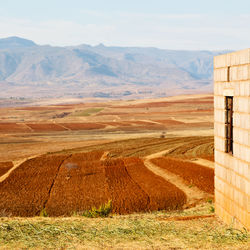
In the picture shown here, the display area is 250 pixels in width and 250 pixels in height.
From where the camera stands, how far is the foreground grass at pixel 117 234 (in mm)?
12242

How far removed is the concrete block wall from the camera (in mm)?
13969

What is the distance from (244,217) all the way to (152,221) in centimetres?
335

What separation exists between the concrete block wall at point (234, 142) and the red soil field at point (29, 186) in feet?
34.0

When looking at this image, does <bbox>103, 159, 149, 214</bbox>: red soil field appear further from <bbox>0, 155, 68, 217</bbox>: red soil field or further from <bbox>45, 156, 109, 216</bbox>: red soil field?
<bbox>0, 155, 68, 217</bbox>: red soil field

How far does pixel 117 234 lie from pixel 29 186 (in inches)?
705

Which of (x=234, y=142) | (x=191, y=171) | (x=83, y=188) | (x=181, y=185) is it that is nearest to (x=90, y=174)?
(x=83, y=188)

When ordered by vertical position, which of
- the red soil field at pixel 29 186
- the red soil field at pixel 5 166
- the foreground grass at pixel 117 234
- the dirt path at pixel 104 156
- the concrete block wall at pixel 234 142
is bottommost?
the red soil field at pixel 5 166

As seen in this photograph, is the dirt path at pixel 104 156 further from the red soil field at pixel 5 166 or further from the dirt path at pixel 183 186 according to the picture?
the red soil field at pixel 5 166

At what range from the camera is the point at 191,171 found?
33.2 metres

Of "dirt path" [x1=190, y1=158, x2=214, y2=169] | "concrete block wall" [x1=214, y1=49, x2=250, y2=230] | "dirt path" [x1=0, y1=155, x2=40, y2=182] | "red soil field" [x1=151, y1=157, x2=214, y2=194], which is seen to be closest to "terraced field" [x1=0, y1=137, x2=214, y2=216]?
"red soil field" [x1=151, y1=157, x2=214, y2=194]

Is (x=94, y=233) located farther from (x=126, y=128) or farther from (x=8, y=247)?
(x=126, y=128)

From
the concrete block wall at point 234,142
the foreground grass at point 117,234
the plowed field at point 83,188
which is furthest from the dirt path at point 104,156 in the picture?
the foreground grass at point 117,234

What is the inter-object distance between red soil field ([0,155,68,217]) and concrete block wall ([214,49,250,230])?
10371mm

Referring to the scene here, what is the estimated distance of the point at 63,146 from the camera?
51844 mm
